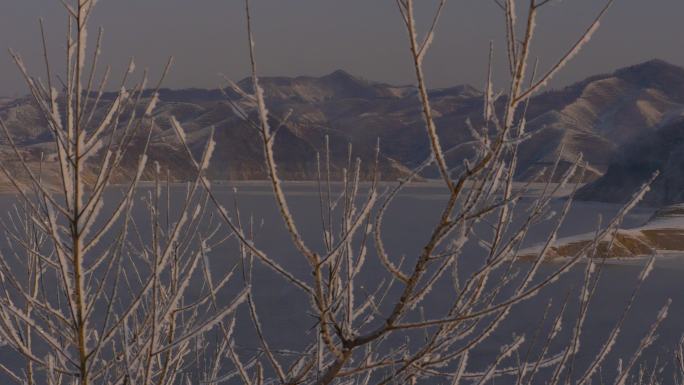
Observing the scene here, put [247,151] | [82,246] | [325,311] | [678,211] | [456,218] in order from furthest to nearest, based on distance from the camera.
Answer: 1. [247,151]
2. [678,211]
3. [82,246]
4. [325,311]
5. [456,218]

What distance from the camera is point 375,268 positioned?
1308 inches

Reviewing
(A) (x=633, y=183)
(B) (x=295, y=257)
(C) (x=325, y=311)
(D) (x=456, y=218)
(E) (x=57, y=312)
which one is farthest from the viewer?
(A) (x=633, y=183)

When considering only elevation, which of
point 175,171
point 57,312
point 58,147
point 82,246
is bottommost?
point 175,171

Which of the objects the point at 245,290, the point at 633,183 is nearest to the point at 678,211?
the point at 633,183

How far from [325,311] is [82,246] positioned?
66 centimetres

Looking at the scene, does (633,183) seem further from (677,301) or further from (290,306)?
(290,306)

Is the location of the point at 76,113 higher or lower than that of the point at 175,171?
higher

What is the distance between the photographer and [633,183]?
307 feet

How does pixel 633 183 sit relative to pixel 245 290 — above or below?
below

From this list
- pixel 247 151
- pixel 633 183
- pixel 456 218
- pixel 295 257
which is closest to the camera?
pixel 456 218

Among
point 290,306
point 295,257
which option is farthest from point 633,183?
point 290,306

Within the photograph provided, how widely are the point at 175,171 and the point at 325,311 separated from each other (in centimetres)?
14932

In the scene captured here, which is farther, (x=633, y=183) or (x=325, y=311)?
(x=633, y=183)

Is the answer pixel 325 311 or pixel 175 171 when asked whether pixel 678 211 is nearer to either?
pixel 325 311
